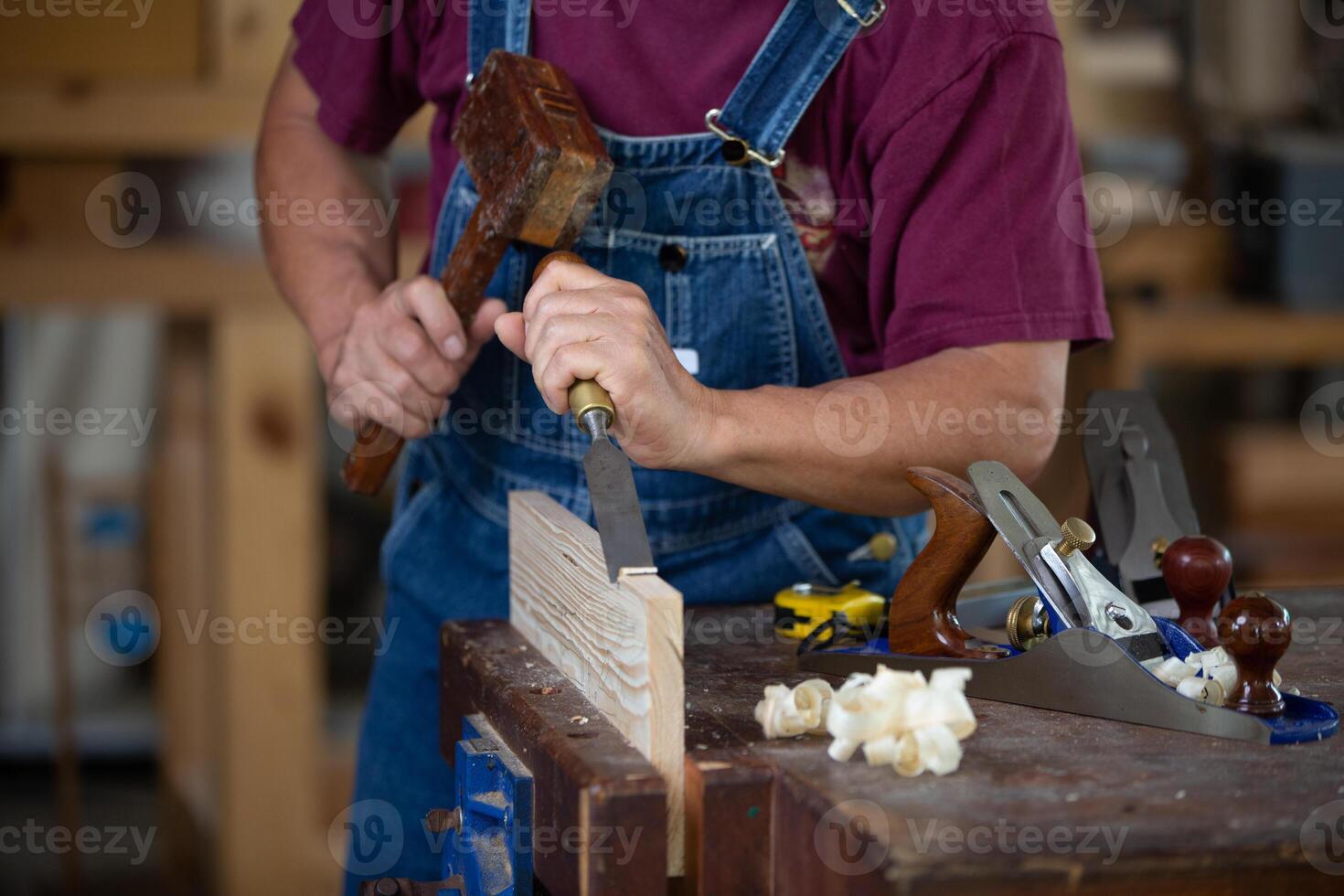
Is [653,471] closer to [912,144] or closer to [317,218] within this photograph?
[912,144]

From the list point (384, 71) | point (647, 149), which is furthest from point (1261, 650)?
point (384, 71)

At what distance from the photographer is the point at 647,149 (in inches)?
51.0

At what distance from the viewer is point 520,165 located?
1.17 m

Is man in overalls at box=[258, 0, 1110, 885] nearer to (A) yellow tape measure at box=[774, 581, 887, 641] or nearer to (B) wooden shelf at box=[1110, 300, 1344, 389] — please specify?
(A) yellow tape measure at box=[774, 581, 887, 641]

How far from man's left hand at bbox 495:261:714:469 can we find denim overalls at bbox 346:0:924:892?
0.26 meters

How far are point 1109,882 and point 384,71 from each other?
3.86 feet

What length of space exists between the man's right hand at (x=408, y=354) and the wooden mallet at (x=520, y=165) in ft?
0.07

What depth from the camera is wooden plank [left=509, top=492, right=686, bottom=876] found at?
859 mm

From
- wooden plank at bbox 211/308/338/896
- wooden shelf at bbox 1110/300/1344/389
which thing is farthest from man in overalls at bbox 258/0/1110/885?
wooden shelf at bbox 1110/300/1344/389

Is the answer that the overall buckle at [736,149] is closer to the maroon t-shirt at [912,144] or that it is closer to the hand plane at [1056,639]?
the maroon t-shirt at [912,144]

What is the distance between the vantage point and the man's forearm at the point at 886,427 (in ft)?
3.70

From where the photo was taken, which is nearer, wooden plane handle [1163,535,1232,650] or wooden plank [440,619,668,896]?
wooden plank [440,619,668,896]

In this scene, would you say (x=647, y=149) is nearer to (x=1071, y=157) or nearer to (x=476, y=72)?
(x=476, y=72)

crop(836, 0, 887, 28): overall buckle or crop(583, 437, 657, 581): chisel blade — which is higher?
crop(836, 0, 887, 28): overall buckle
